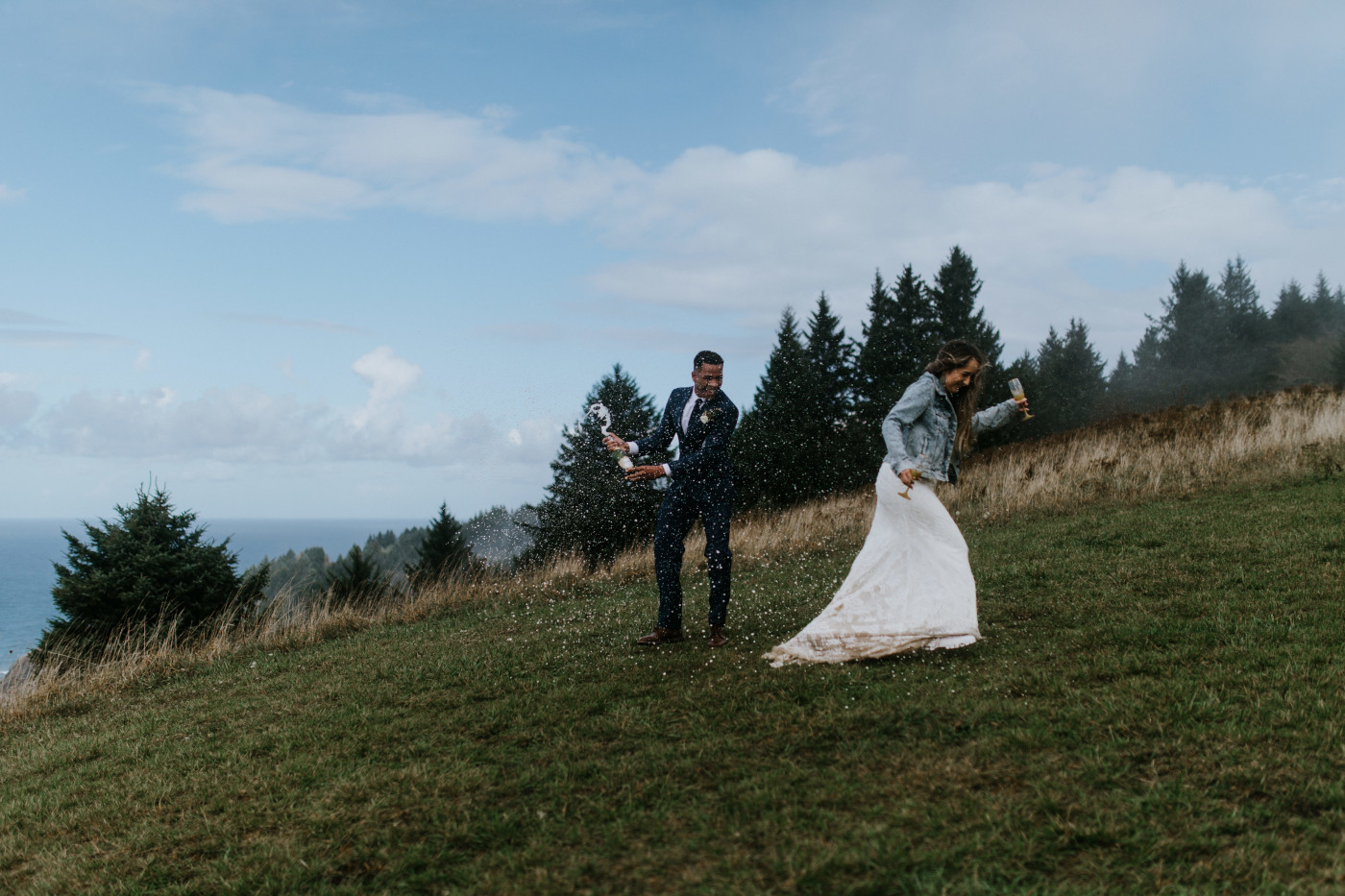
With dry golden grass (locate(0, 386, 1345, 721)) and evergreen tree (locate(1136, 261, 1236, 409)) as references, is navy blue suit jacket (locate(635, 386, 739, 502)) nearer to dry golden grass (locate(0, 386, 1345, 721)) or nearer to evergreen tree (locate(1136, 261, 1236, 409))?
dry golden grass (locate(0, 386, 1345, 721))

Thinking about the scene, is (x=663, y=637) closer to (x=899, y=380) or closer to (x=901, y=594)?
(x=901, y=594)

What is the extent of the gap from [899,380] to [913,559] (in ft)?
135

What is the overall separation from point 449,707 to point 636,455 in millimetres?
2579

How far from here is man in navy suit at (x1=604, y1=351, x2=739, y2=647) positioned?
7.02 metres

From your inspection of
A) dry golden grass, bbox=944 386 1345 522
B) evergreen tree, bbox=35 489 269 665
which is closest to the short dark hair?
dry golden grass, bbox=944 386 1345 522

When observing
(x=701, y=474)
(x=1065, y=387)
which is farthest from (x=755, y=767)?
(x=1065, y=387)

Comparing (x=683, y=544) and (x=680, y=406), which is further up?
(x=680, y=406)

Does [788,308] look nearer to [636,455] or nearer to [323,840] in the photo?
[636,455]

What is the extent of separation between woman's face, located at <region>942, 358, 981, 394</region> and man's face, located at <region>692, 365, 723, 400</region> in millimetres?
1836

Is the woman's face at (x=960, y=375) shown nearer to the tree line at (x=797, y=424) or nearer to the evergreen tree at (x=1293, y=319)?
the tree line at (x=797, y=424)

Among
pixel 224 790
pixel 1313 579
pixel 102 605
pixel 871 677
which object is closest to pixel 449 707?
pixel 224 790

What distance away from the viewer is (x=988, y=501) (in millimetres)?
14758

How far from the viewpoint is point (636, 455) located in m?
7.35

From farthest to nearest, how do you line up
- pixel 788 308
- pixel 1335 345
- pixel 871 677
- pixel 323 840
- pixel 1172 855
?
pixel 1335 345 → pixel 788 308 → pixel 871 677 → pixel 323 840 → pixel 1172 855
